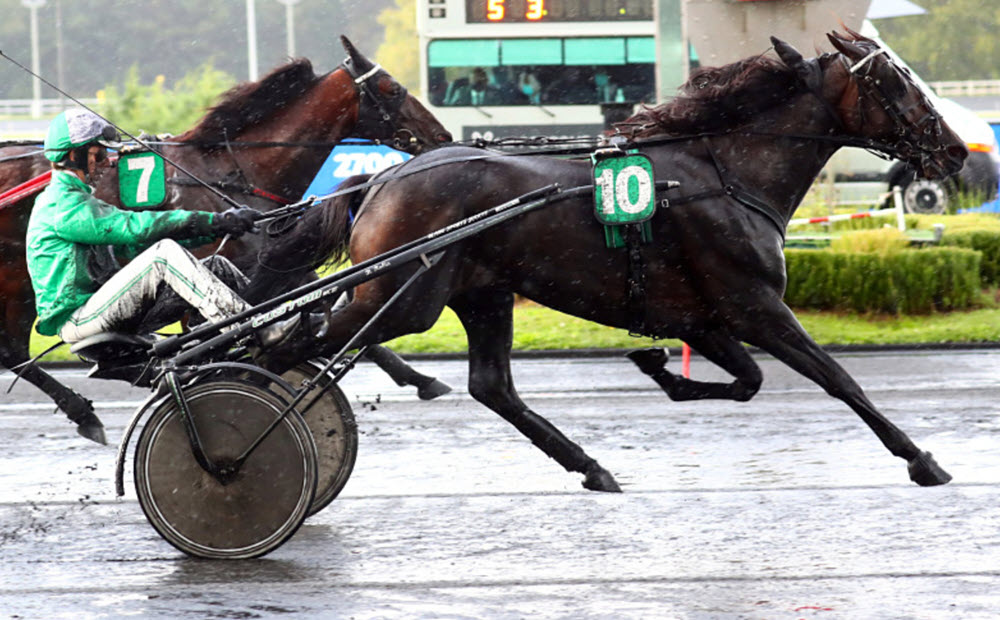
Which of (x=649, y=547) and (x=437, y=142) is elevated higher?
(x=437, y=142)

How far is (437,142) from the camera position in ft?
27.4

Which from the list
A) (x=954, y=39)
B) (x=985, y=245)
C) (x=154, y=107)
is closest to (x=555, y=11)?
(x=985, y=245)

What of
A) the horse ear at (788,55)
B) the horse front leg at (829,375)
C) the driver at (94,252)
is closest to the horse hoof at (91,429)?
the driver at (94,252)

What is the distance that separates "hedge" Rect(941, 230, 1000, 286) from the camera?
46.7ft

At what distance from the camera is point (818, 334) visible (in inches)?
500

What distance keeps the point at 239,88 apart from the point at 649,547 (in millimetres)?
3953

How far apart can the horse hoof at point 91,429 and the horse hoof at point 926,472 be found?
4287mm

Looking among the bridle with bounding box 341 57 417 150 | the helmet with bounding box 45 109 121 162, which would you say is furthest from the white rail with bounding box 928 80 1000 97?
the helmet with bounding box 45 109 121 162

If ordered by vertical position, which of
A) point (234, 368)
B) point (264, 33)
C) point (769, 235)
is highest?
point (264, 33)

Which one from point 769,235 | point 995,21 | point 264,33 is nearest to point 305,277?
point 769,235

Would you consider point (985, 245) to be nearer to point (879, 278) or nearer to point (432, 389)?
point (879, 278)

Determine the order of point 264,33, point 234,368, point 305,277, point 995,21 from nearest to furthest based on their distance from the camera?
point 234,368, point 305,277, point 995,21, point 264,33

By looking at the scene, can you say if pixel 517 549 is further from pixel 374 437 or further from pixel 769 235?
pixel 374 437

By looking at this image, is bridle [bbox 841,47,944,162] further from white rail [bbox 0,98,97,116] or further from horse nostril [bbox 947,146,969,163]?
white rail [bbox 0,98,97,116]
